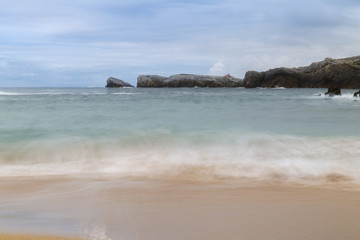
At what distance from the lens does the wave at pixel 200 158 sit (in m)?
4.61

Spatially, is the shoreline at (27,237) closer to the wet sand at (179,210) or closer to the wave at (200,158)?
the wet sand at (179,210)

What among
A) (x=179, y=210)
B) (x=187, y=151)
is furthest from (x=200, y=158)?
(x=179, y=210)

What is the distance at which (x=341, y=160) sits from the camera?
5348 mm

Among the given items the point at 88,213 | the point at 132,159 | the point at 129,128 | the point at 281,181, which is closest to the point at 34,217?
the point at 88,213

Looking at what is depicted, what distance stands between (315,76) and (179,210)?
253 ft

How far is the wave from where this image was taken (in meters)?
4.61

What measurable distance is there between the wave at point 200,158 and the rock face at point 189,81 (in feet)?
281

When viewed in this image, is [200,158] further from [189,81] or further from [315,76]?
[189,81]

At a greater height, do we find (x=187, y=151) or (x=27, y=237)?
(x=27, y=237)

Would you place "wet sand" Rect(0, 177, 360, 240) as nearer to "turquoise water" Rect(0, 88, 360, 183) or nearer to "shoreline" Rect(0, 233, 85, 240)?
"shoreline" Rect(0, 233, 85, 240)

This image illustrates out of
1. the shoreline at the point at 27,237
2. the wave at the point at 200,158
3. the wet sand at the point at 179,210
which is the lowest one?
the wave at the point at 200,158

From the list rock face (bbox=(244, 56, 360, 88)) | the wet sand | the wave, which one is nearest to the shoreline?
the wet sand

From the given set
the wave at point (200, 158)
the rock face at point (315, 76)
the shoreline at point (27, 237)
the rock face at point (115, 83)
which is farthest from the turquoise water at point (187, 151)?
the rock face at point (115, 83)

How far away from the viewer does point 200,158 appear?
5.76 metres
